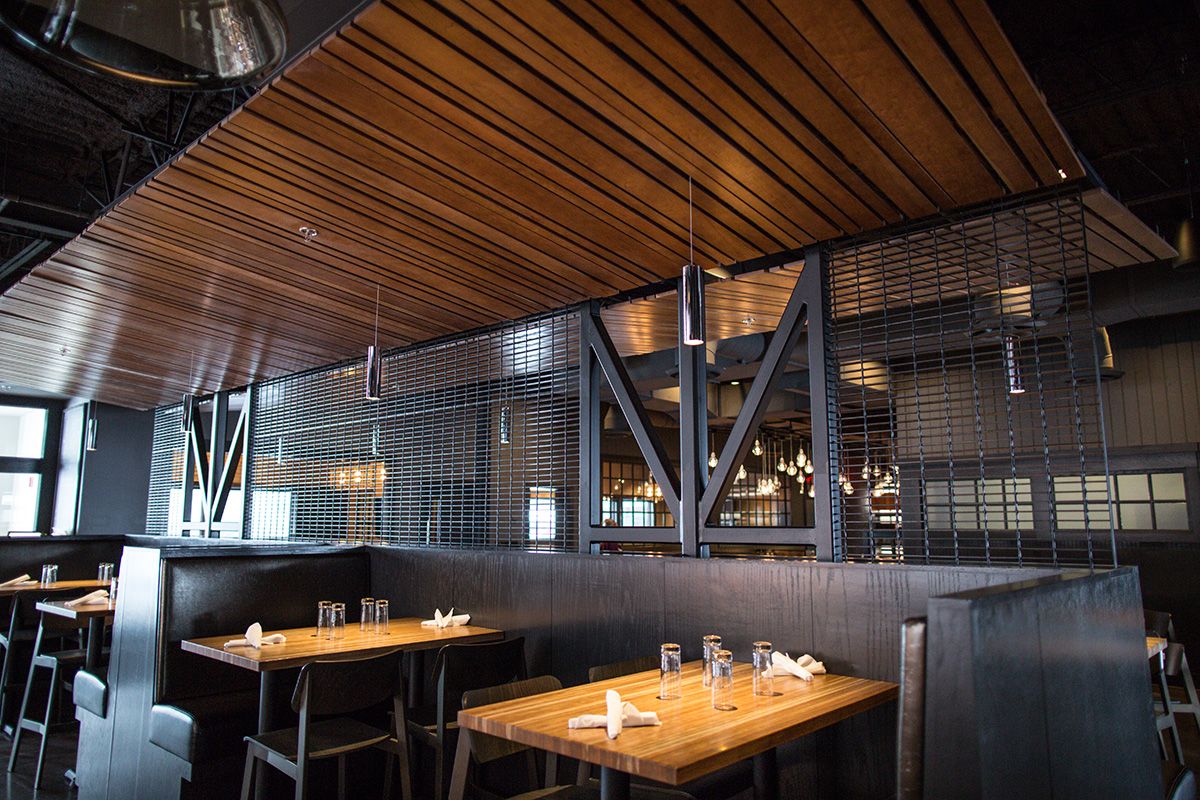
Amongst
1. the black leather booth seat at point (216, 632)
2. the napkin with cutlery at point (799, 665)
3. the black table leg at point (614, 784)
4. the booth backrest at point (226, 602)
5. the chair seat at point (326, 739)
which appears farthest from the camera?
the booth backrest at point (226, 602)

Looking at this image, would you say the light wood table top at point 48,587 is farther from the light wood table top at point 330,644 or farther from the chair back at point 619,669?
the chair back at point 619,669

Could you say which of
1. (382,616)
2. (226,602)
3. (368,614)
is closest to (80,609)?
(226,602)

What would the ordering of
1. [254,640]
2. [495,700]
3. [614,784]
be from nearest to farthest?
[614,784]
[495,700]
[254,640]

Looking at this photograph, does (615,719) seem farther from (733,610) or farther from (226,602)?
(226,602)

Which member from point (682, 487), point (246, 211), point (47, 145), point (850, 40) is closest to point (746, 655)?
point (682, 487)

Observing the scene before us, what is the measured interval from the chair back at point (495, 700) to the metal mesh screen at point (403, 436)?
2.07 metres

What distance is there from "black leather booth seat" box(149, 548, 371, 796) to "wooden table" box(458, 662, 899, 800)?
7.16ft

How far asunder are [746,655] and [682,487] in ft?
3.60

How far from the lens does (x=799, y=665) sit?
125 inches

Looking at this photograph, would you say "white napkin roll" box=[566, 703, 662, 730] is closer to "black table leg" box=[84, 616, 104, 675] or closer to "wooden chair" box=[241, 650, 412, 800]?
"wooden chair" box=[241, 650, 412, 800]

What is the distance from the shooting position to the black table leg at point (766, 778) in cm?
311

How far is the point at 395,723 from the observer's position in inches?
151

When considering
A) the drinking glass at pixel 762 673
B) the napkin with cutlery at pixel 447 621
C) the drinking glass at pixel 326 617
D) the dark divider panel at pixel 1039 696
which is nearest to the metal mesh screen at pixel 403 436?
the napkin with cutlery at pixel 447 621

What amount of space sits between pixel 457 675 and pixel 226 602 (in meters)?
1.94
